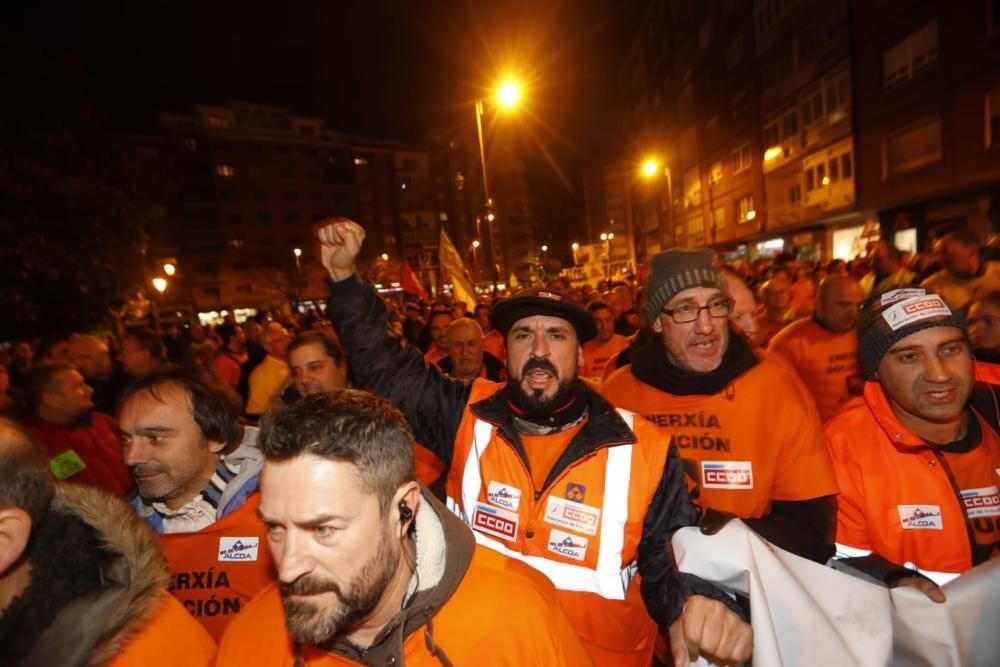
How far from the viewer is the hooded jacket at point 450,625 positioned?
1604 millimetres

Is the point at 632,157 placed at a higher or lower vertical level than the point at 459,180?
higher

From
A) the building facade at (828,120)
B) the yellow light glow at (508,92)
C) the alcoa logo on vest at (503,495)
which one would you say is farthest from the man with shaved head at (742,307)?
the building facade at (828,120)

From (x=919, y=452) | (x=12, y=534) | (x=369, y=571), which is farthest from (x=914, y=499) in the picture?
Answer: (x=12, y=534)

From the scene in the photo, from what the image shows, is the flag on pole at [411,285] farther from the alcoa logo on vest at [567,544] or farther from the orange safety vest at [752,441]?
the alcoa logo on vest at [567,544]

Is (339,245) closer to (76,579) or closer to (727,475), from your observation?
(76,579)

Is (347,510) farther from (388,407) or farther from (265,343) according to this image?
(265,343)

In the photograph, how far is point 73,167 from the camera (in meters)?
14.7

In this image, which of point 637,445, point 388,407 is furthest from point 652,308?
point 388,407

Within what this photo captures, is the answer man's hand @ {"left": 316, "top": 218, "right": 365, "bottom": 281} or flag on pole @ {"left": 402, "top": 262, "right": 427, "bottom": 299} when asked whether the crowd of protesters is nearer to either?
man's hand @ {"left": 316, "top": 218, "right": 365, "bottom": 281}

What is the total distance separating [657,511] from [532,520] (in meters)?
0.53

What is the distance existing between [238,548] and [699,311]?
2625 mm

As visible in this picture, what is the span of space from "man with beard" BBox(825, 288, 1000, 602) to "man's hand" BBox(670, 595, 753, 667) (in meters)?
0.84

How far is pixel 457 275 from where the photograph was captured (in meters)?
11.3

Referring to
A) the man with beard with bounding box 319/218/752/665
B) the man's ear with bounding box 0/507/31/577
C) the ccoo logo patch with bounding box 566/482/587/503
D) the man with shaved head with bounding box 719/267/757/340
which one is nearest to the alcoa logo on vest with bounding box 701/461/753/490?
the man with beard with bounding box 319/218/752/665
